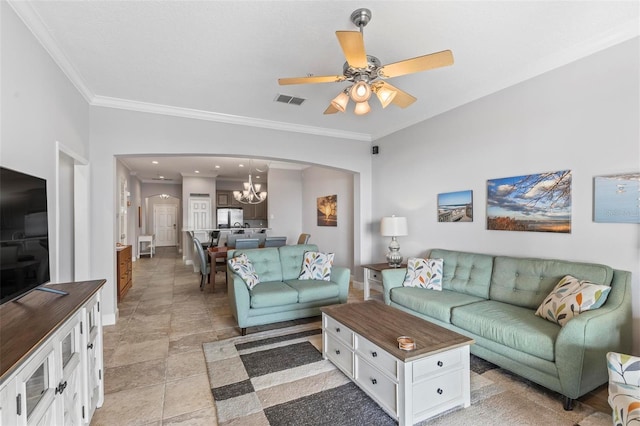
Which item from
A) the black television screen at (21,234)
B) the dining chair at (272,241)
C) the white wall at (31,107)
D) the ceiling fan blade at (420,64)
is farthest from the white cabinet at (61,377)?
the dining chair at (272,241)

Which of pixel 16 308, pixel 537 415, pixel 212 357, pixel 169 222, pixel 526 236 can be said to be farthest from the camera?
pixel 169 222

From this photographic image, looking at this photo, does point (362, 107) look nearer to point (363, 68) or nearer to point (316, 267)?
point (363, 68)

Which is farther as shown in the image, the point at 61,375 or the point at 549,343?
the point at 549,343

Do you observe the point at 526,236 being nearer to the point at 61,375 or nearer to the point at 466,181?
the point at 466,181

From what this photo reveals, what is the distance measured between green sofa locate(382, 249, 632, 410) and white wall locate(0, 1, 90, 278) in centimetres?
348

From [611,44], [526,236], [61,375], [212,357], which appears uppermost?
[611,44]

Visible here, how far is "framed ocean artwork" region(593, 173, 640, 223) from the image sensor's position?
2312 mm

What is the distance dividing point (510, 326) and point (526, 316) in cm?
29

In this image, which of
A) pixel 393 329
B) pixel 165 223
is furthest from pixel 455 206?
pixel 165 223

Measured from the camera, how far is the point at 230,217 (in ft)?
34.7

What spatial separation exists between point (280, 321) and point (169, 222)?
10.2 metres

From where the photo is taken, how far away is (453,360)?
6.73ft

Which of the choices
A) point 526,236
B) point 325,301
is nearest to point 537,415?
point 526,236

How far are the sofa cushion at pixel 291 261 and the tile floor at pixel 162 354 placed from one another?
900 millimetres
